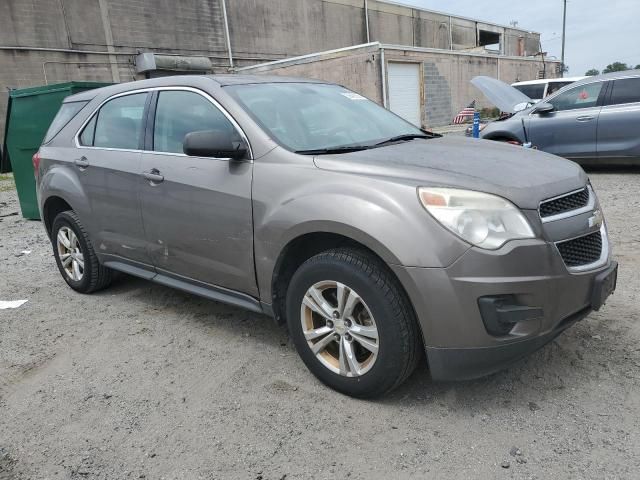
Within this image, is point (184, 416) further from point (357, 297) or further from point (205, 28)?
point (205, 28)

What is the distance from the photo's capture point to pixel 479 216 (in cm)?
231

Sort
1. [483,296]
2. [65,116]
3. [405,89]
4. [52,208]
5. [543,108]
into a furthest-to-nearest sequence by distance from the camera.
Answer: [405,89], [543,108], [52,208], [65,116], [483,296]

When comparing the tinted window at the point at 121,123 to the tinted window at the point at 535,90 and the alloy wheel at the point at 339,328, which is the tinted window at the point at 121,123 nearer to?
the alloy wheel at the point at 339,328

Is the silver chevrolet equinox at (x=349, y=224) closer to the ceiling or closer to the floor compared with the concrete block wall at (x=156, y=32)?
closer to the floor

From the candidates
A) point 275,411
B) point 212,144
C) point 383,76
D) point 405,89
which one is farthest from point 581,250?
point 405,89

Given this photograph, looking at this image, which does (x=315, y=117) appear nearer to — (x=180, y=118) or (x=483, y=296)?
(x=180, y=118)

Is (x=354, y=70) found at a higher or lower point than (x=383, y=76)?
higher

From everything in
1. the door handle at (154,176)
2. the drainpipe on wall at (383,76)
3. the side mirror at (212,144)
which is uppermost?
the drainpipe on wall at (383,76)

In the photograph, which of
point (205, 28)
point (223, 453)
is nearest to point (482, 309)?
point (223, 453)

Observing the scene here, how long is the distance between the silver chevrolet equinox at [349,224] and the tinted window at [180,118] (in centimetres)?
1

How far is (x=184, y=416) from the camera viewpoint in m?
2.70

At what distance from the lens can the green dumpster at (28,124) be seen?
23.7 ft

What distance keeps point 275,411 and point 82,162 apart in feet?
8.85

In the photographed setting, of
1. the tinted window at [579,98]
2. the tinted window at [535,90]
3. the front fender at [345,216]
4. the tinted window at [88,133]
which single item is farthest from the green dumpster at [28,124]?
the tinted window at [535,90]
